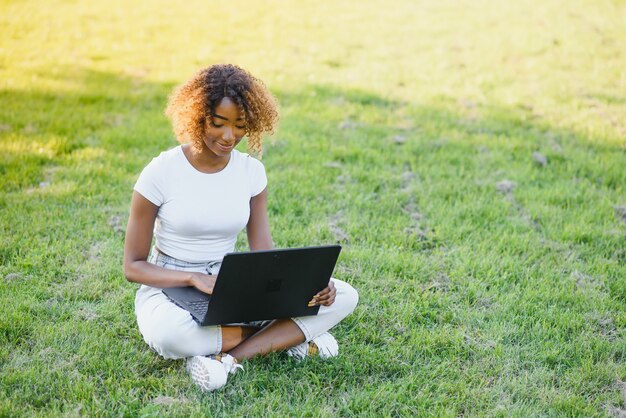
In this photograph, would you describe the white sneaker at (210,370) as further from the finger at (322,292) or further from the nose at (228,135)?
the nose at (228,135)

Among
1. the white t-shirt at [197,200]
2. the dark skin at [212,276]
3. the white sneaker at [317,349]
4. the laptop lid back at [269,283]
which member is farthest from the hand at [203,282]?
the white sneaker at [317,349]

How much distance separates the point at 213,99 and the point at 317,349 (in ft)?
5.00

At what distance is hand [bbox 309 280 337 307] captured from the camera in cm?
360

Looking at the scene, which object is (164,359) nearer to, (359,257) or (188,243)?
(188,243)

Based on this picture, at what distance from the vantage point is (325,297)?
3621 mm

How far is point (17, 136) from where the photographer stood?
666 centimetres

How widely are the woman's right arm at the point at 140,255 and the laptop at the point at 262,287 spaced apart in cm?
7

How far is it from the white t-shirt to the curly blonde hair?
172mm

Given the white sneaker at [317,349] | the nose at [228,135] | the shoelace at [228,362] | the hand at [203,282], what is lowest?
the white sneaker at [317,349]

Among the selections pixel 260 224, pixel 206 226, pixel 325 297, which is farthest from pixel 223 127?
pixel 325 297

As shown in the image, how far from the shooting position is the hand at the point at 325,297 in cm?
360

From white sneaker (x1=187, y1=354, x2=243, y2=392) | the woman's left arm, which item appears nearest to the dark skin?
white sneaker (x1=187, y1=354, x2=243, y2=392)

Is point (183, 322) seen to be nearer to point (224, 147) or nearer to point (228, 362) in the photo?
point (228, 362)

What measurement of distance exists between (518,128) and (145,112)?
14.2 feet
